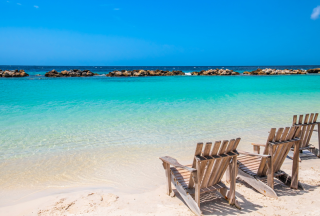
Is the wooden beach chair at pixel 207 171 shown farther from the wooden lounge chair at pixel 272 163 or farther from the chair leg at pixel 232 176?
the wooden lounge chair at pixel 272 163

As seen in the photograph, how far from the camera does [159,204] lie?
3508 mm

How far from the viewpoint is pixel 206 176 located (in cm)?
310

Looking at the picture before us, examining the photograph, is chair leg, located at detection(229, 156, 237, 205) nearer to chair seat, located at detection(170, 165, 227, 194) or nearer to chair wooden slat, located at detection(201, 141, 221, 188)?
chair seat, located at detection(170, 165, 227, 194)

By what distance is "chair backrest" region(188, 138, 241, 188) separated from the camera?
2895mm

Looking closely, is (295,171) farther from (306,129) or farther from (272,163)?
(306,129)

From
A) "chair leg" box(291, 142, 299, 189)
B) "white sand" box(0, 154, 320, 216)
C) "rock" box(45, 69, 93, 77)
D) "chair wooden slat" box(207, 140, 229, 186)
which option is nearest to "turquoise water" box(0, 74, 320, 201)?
"white sand" box(0, 154, 320, 216)

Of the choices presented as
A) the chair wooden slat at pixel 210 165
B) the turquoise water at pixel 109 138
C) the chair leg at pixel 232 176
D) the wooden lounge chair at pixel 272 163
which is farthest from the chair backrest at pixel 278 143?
the turquoise water at pixel 109 138

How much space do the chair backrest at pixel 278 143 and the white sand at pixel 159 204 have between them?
1.54 ft

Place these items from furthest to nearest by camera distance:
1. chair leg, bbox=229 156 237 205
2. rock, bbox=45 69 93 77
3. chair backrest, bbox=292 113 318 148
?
rock, bbox=45 69 93 77 → chair backrest, bbox=292 113 318 148 → chair leg, bbox=229 156 237 205

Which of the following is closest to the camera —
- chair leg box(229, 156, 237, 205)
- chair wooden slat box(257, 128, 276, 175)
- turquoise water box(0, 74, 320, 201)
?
chair leg box(229, 156, 237, 205)

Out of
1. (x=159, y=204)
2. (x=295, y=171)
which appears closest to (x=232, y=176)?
(x=159, y=204)

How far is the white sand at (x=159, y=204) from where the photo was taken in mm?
3258

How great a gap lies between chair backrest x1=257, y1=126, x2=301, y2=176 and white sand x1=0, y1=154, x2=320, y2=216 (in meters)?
0.47

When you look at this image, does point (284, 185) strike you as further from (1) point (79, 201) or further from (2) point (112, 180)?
(1) point (79, 201)
